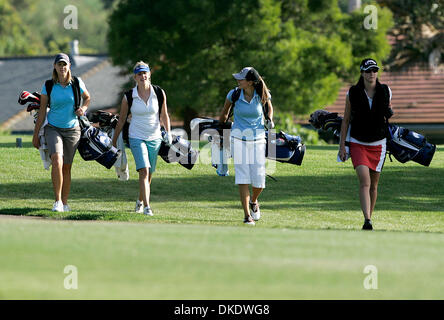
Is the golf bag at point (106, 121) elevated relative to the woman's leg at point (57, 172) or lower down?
elevated

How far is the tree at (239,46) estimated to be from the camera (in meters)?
31.5

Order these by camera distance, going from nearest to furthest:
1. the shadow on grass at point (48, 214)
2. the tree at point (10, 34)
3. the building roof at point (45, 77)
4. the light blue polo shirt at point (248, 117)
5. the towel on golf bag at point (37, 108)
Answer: the light blue polo shirt at point (248, 117)
the shadow on grass at point (48, 214)
the towel on golf bag at point (37, 108)
the building roof at point (45, 77)
the tree at point (10, 34)

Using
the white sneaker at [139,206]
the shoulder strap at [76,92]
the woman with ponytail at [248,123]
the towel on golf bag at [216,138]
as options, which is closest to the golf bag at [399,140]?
the woman with ponytail at [248,123]

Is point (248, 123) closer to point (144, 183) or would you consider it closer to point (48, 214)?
point (144, 183)

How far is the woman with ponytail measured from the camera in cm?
1184

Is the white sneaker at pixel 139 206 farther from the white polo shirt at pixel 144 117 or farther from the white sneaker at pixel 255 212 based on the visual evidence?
the white sneaker at pixel 255 212

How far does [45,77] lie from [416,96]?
34.9 metres

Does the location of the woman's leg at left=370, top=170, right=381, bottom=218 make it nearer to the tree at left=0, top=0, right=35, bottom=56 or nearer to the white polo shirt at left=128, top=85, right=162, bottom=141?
the white polo shirt at left=128, top=85, right=162, bottom=141

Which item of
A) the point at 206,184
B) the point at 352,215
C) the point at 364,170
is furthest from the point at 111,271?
the point at 206,184

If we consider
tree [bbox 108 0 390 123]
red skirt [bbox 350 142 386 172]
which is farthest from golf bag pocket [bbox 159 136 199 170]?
tree [bbox 108 0 390 123]

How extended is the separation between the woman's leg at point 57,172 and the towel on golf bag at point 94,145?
531mm

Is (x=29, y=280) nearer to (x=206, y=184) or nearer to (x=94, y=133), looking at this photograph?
(x=94, y=133)

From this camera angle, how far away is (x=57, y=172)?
12.5m

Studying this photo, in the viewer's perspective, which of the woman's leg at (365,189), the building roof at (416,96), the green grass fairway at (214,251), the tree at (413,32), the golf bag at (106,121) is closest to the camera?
the green grass fairway at (214,251)
